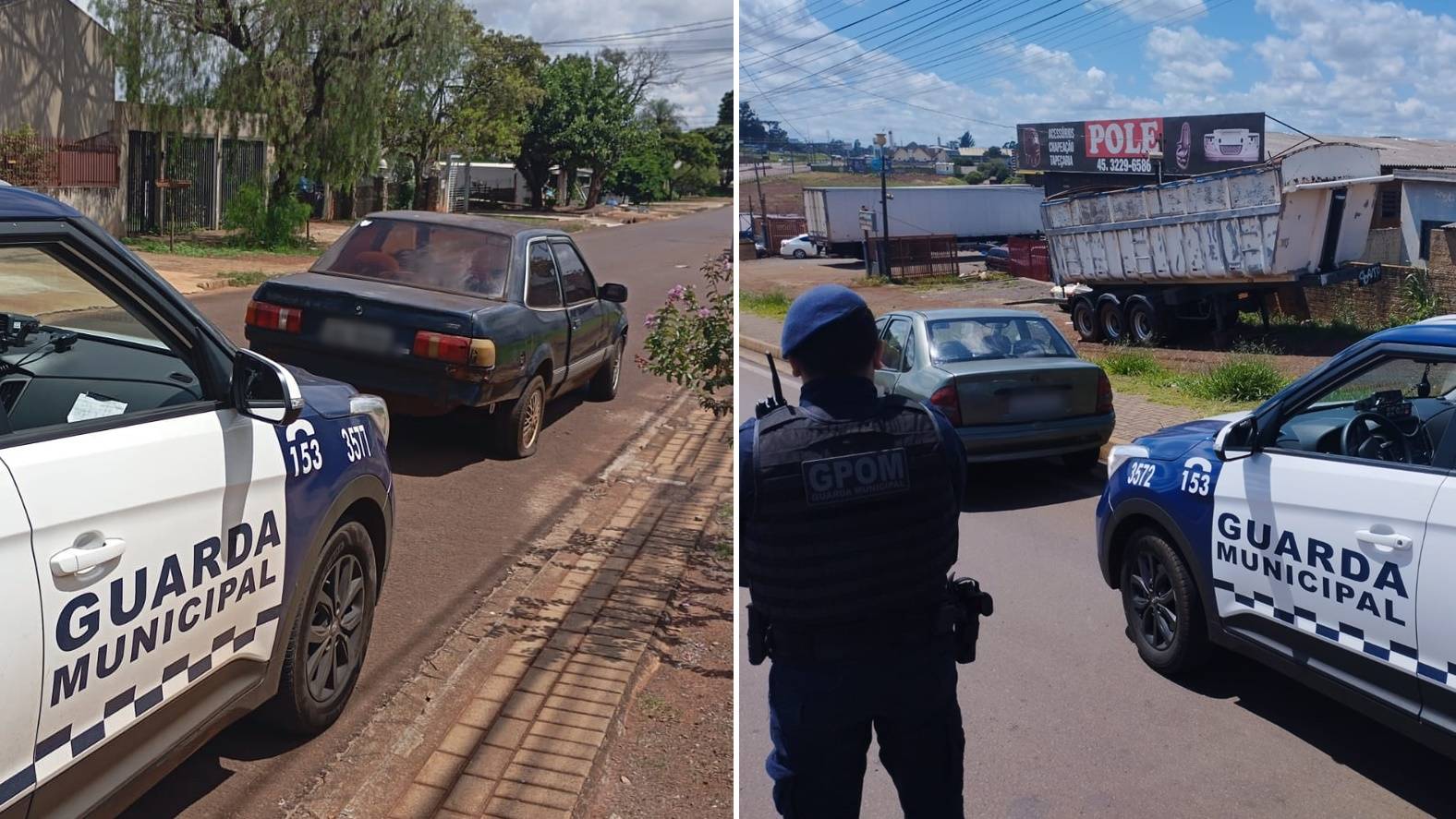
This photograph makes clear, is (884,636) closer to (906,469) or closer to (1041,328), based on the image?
(906,469)

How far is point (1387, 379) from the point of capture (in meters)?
5.05

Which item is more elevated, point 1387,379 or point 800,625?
point 1387,379

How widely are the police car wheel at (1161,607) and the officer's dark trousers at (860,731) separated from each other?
2.59 metres

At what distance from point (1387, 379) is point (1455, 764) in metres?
1.56

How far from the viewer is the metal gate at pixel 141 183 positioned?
27516 millimetres

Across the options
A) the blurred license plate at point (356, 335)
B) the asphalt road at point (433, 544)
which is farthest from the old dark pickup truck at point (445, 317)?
the asphalt road at point (433, 544)

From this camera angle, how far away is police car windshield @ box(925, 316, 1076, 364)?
29.5 ft

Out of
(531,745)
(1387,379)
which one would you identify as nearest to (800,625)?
(531,745)

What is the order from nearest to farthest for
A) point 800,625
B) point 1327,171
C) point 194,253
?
point 800,625 < point 1327,171 < point 194,253

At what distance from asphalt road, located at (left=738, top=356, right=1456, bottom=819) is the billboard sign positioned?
37432mm

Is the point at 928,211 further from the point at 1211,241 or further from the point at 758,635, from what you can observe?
the point at 758,635

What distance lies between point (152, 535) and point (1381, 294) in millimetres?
15639

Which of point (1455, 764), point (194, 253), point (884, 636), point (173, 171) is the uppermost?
point (173, 171)

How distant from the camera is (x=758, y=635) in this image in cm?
277
